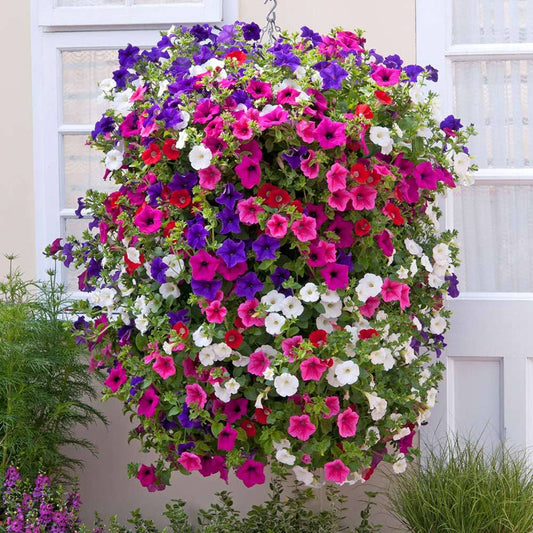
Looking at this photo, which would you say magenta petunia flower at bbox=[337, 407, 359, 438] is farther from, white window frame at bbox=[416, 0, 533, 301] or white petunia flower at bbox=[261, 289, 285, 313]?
white window frame at bbox=[416, 0, 533, 301]

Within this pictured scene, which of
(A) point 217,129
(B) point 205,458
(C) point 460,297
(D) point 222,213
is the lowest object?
(B) point 205,458

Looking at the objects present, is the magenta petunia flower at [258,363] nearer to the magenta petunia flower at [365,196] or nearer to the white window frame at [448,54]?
the magenta petunia flower at [365,196]

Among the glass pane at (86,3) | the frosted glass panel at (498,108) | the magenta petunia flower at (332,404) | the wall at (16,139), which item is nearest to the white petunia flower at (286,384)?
the magenta petunia flower at (332,404)

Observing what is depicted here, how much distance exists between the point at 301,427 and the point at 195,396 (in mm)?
282

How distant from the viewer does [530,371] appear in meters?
2.80

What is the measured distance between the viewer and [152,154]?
86.9 inches

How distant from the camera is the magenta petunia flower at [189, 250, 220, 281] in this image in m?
2.12

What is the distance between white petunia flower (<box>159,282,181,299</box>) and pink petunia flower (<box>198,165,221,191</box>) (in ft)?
0.96

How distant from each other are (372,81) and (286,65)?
0.80 ft

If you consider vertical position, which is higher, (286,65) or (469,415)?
(286,65)

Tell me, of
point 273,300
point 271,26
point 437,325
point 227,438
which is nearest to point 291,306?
point 273,300

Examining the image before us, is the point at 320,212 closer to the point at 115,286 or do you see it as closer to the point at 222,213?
the point at 222,213

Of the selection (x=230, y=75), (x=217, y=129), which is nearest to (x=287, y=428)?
(x=217, y=129)

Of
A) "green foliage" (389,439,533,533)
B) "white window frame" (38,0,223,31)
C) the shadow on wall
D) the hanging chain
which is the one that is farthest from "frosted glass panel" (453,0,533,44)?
the shadow on wall
